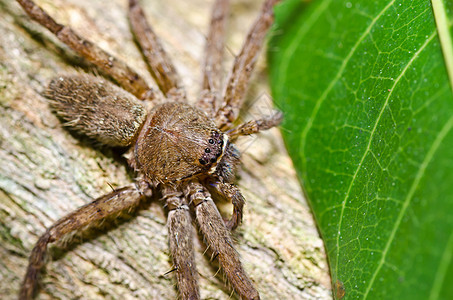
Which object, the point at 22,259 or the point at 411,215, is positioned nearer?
the point at 411,215

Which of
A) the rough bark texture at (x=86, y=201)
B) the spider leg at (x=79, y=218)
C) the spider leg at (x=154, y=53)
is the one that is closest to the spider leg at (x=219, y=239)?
the rough bark texture at (x=86, y=201)

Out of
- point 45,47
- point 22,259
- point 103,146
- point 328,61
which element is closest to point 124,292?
point 22,259

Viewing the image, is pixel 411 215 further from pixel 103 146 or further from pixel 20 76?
pixel 20 76

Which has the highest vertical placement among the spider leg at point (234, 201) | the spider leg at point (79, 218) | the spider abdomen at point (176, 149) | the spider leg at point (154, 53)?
Answer: the spider leg at point (154, 53)

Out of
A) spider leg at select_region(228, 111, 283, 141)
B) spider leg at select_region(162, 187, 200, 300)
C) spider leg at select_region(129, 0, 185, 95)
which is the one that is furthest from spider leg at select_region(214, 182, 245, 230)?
spider leg at select_region(129, 0, 185, 95)

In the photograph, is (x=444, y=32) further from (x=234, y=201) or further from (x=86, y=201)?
(x=86, y=201)

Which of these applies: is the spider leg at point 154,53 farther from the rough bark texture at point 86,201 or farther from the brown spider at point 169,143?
the rough bark texture at point 86,201

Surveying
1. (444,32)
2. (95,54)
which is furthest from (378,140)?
(95,54)
